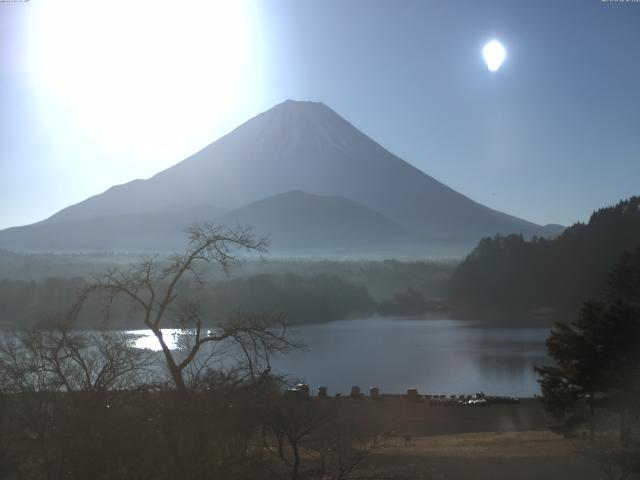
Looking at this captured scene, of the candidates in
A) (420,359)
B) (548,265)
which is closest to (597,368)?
(420,359)

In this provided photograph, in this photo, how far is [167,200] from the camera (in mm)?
84312

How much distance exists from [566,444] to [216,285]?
75.8 feet

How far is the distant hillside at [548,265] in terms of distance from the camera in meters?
37.8

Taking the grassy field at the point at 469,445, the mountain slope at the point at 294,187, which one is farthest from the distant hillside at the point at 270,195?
the grassy field at the point at 469,445

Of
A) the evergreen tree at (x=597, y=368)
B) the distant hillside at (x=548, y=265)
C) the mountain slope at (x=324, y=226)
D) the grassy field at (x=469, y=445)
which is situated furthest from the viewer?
the mountain slope at (x=324, y=226)

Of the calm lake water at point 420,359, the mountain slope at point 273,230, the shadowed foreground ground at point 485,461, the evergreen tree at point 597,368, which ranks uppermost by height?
the mountain slope at point 273,230

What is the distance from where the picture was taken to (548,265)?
132 feet

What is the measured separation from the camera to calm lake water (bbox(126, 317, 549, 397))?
687 inches

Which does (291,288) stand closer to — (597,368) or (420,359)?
(420,359)

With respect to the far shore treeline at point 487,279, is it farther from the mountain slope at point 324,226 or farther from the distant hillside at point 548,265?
the mountain slope at point 324,226

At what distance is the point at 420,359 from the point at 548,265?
69.0 ft

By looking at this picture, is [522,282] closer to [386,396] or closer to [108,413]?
[386,396]

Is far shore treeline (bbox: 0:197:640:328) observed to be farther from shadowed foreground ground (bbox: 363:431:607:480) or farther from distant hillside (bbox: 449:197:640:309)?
shadowed foreground ground (bbox: 363:431:607:480)

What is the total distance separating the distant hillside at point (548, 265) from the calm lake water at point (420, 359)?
8.13 m
